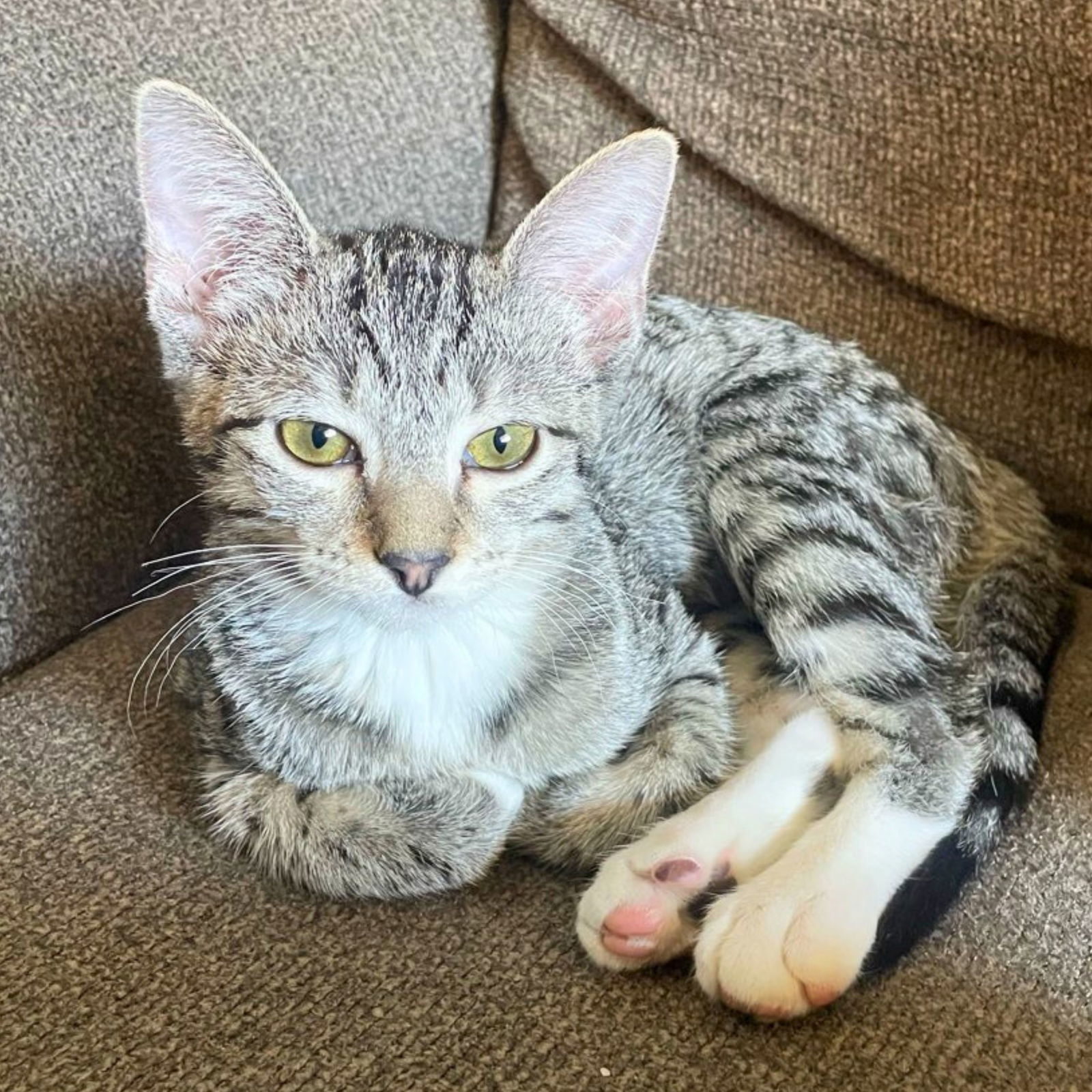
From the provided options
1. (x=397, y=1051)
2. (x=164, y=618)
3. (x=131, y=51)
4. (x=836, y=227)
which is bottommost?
(x=164, y=618)

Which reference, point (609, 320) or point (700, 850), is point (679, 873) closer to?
point (700, 850)

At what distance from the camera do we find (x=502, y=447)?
Answer: 1.02m

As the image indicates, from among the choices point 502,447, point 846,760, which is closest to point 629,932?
point 846,760

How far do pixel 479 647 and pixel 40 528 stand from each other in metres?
0.53

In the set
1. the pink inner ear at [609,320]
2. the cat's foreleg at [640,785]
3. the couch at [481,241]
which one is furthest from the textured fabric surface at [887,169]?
the cat's foreleg at [640,785]

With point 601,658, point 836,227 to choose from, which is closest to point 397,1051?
point 601,658

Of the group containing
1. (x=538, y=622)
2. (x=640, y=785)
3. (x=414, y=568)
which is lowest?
(x=640, y=785)

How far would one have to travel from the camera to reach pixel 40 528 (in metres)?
1.26

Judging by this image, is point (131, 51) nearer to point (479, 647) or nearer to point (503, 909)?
point (479, 647)

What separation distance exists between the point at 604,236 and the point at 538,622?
1.20 ft

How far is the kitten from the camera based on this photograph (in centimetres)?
96

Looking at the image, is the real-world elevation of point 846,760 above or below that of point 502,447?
below

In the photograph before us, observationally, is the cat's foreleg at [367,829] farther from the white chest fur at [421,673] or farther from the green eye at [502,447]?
the green eye at [502,447]

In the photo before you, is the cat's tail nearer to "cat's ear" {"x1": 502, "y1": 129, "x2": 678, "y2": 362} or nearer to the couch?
the couch
